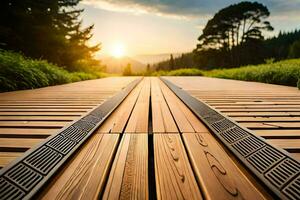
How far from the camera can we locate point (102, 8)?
41.2 ft

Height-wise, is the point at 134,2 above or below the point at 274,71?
above

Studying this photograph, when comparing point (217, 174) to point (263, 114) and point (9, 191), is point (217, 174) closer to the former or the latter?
point (9, 191)

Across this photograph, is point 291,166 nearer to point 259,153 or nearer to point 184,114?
point 259,153

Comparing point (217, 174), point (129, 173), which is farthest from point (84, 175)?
point (217, 174)

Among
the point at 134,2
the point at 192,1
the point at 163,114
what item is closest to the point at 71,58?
the point at 134,2

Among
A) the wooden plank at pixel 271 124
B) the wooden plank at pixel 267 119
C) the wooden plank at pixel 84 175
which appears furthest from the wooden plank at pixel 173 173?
the wooden plank at pixel 267 119

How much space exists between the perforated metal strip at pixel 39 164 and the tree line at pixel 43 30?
28.4 ft

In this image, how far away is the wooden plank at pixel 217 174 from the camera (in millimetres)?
873

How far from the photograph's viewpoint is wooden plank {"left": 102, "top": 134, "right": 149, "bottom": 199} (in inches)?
34.0

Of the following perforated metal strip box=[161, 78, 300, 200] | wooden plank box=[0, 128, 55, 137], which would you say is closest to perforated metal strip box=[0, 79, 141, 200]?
wooden plank box=[0, 128, 55, 137]

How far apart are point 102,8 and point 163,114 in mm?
11635

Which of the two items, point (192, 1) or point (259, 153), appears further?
point (192, 1)

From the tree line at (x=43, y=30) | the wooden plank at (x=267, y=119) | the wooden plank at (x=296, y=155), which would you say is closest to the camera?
the wooden plank at (x=296, y=155)

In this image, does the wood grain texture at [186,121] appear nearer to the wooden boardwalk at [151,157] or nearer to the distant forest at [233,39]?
the wooden boardwalk at [151,157]
